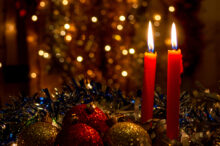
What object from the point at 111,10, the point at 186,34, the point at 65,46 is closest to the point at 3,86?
the point at 65,46

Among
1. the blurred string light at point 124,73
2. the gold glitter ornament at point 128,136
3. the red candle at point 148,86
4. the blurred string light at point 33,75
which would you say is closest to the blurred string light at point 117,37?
the blurred string light at point 124,73

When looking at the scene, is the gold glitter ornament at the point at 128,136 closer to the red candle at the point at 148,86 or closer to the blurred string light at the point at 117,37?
the red candle at the point at 148,86

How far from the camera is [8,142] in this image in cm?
72

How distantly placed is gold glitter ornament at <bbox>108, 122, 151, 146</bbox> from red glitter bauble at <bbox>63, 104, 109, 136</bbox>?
0.17 feet

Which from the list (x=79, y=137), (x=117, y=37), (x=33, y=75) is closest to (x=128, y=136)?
(x=79, y=137)

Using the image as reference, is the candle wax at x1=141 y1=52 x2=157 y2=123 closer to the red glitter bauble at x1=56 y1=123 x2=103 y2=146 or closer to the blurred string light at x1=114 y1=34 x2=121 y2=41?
the red glitter bauble at x1=56 y1=123 x2=103 y2=146

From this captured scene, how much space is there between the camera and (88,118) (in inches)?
24.0

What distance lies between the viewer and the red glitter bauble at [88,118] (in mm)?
602

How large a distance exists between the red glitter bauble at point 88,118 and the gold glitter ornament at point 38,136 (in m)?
0.03

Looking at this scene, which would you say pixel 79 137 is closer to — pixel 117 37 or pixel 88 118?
pixel 88 118

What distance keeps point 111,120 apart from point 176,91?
0.49ft

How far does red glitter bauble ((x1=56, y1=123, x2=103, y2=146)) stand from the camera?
0.52 metres

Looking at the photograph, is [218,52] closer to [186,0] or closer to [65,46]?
[186,0]

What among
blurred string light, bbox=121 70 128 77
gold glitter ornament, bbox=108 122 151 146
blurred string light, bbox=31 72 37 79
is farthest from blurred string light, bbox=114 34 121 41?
gold glitter ornament, bbox=108 122 151 146
